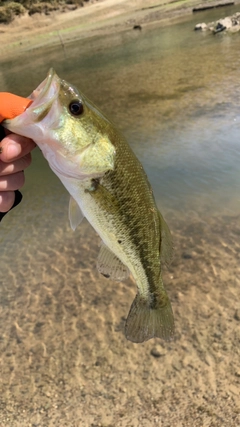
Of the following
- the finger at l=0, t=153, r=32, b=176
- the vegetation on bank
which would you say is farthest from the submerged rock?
the vegetation on bank

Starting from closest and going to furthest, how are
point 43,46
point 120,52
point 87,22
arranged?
point 120,52
point 43,46
point 87,22

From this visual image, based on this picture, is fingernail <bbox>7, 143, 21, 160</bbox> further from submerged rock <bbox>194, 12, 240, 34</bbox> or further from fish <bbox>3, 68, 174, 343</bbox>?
submerged rock <bbox>194, 12, 240, 34</bbox>

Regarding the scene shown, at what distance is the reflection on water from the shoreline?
95.4 feet

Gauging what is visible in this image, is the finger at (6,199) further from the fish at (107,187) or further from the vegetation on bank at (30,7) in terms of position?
the vegetation on bank at (30,7)

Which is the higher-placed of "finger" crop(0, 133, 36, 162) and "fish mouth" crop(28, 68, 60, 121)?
"fish mouth" crop(28, 68, 60, 121)

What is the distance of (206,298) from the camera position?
5.42m

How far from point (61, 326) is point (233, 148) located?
5293 mm

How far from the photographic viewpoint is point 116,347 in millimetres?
5047

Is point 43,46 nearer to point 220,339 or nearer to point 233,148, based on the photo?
point 233,148

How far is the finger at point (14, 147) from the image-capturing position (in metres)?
2.23

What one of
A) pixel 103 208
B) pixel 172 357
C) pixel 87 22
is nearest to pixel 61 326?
pixel 172 357

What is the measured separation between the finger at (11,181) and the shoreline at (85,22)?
36.2m

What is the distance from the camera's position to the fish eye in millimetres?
2184

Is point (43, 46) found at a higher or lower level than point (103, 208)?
lower
